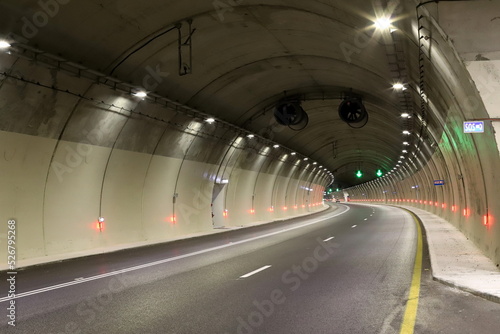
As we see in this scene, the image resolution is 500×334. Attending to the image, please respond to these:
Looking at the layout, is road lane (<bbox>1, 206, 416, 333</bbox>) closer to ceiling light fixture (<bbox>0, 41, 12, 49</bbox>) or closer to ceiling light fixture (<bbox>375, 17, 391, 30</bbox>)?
ceiling light fixture (<bbox>0, 41, 12, 49</bbox>)

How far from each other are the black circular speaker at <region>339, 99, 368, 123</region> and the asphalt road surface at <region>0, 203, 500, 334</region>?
8799 mm

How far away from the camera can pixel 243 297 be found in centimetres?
911

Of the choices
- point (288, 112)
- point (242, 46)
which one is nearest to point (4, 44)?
point (242, 46)

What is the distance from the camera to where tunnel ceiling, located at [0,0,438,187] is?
12.3 m

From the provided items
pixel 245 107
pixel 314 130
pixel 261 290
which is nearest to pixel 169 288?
pixel 261 290

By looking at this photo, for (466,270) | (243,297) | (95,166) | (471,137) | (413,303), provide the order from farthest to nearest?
1. (95,166)
2. (471,137)
3. (466,270)
4. (243,297)
5. (413,303)

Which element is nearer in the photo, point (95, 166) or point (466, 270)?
point (466, 270)

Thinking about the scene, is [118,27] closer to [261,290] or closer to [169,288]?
[169,288]

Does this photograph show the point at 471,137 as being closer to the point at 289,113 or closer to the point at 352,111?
the point at 352,111

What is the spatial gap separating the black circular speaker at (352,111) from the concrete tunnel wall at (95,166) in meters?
6.21

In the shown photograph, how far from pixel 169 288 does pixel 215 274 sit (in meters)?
2.02

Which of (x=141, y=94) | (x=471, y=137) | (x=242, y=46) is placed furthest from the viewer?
(x=242, y=46)

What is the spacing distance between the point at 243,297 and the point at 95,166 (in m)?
10.8

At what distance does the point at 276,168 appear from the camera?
1578 inches
